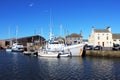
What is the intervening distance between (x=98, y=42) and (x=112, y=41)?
585 centimetres

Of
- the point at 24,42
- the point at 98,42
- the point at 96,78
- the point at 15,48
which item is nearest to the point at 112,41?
the point at 98,42

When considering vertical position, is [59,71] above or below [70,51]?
below

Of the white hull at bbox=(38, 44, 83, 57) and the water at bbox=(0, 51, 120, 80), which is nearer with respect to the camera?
the water at bbox=(0, 51, 120, 80)

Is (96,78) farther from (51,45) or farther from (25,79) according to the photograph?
(51,45)

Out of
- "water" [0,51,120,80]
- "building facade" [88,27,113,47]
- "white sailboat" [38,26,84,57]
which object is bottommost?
"water" [0,51,120,80]

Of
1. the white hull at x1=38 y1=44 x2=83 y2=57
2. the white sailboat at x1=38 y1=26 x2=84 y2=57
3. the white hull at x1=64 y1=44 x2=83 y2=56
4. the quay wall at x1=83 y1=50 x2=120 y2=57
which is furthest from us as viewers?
the white hull at x1=64 y1=44 x2=83 y2=56

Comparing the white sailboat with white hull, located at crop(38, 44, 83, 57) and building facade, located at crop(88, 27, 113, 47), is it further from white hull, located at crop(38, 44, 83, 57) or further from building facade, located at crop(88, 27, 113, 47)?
building facade, located at crop(88, 27, 113, 47)

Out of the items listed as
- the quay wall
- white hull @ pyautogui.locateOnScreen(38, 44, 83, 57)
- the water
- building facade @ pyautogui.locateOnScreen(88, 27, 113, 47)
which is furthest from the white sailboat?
the water

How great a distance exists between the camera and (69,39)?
117938mm

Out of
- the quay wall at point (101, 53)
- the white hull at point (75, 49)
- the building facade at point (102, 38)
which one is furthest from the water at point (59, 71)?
the building facade at point (102, 38)

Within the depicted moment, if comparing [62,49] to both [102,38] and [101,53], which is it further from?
[102,38]

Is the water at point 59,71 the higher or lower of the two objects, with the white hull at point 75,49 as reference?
lower

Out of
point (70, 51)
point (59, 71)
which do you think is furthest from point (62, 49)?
point (59, 71)

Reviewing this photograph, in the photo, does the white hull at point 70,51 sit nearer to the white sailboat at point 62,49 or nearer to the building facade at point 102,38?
the white sailboat at point 62,49
